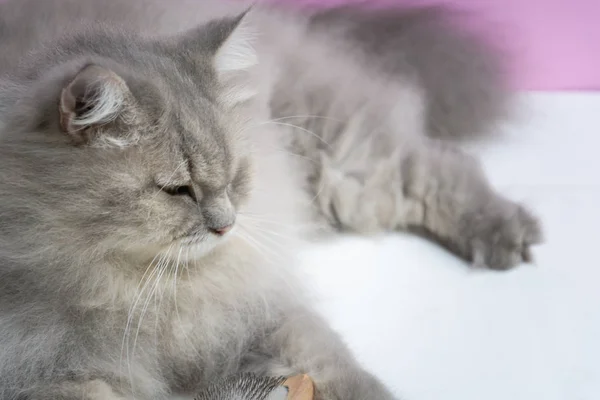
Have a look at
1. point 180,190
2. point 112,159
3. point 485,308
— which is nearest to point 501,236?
point 485,308

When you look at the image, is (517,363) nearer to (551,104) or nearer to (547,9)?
(551,104)

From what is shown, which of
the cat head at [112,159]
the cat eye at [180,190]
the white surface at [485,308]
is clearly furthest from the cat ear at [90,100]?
the white surface at [485,308]

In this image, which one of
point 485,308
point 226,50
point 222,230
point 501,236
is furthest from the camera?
point 501,236

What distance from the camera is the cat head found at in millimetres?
1034

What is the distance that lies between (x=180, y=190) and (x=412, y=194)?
→ 35.1 inches

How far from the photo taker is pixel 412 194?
72.9 inches

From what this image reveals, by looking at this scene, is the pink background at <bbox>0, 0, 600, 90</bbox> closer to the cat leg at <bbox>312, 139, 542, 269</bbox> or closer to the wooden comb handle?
the cat leg at <bbox>312, 139, 542, 269</bbox>

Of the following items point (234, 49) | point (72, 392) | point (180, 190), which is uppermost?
point (234, 49)

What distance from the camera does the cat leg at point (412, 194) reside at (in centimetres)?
180

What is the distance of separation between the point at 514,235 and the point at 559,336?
33 cm

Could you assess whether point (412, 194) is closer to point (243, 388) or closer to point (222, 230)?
point (222, 230)

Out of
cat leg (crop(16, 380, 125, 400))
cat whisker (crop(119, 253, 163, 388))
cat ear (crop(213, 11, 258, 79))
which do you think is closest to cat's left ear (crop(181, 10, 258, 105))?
cat ear (crop(213, 11, 258, 79))

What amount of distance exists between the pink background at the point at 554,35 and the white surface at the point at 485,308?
1.71 feet

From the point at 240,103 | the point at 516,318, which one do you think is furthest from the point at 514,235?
the point at 240,103
